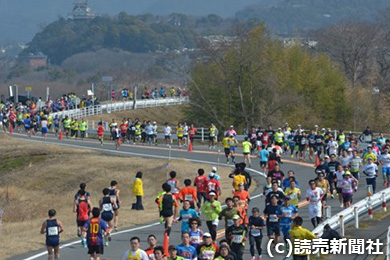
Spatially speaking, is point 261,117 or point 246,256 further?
point 261,117

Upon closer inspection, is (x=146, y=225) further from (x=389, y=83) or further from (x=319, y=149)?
(x=389, y=83)

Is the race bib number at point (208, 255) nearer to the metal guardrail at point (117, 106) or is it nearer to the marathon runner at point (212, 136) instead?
the marathon runner at point (212, 136)

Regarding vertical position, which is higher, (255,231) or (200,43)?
(200,43)

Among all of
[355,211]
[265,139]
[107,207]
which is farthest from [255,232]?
[265,139]

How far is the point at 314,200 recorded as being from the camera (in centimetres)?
2477

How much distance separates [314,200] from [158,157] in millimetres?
23485

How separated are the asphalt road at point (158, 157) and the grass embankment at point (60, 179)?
3.87ft

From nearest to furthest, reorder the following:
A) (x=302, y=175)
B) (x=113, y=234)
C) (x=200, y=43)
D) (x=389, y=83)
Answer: (x=113, y=234) → (x=302, y=175) → (x=200, y=43) → (x=389, y=83)

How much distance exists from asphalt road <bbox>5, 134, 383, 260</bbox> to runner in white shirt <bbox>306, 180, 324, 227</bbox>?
137 centimetres

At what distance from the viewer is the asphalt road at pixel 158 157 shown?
24094 millimetres

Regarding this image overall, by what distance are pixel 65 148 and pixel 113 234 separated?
2626cm

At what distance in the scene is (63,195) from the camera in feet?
Result: 136

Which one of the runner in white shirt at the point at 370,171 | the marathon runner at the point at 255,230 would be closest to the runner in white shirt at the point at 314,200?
the marathon runner at the point at 255,230

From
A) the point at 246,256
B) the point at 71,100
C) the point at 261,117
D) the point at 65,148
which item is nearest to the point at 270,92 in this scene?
the point at 261,117
